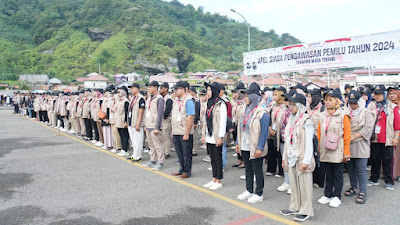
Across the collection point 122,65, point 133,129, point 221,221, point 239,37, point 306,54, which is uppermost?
point 239,37

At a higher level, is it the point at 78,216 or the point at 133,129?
the point at 133,129

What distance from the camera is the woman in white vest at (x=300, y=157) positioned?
A: 409 cm

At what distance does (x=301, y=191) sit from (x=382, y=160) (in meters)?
2.67

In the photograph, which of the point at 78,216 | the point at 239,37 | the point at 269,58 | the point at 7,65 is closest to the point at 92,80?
the point at 7,65

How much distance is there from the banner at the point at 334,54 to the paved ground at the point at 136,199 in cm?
533

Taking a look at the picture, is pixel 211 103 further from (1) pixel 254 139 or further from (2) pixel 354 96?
(2) pixel 354 96

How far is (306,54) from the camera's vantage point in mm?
11289

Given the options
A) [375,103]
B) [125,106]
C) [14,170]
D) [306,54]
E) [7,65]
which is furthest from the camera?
[7,65]

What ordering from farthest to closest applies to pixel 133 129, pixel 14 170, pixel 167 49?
pixel 167 49 < pixel 133 129 < pixel 14 170

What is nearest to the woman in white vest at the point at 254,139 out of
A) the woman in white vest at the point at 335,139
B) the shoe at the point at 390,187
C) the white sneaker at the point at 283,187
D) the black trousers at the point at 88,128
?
the white sneaker at the point at 283,187

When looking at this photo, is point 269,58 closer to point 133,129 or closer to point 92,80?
point 133,129

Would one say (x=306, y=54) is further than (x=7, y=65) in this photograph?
No

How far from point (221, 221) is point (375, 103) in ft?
13.1

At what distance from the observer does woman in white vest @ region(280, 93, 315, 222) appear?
409 centimetres
